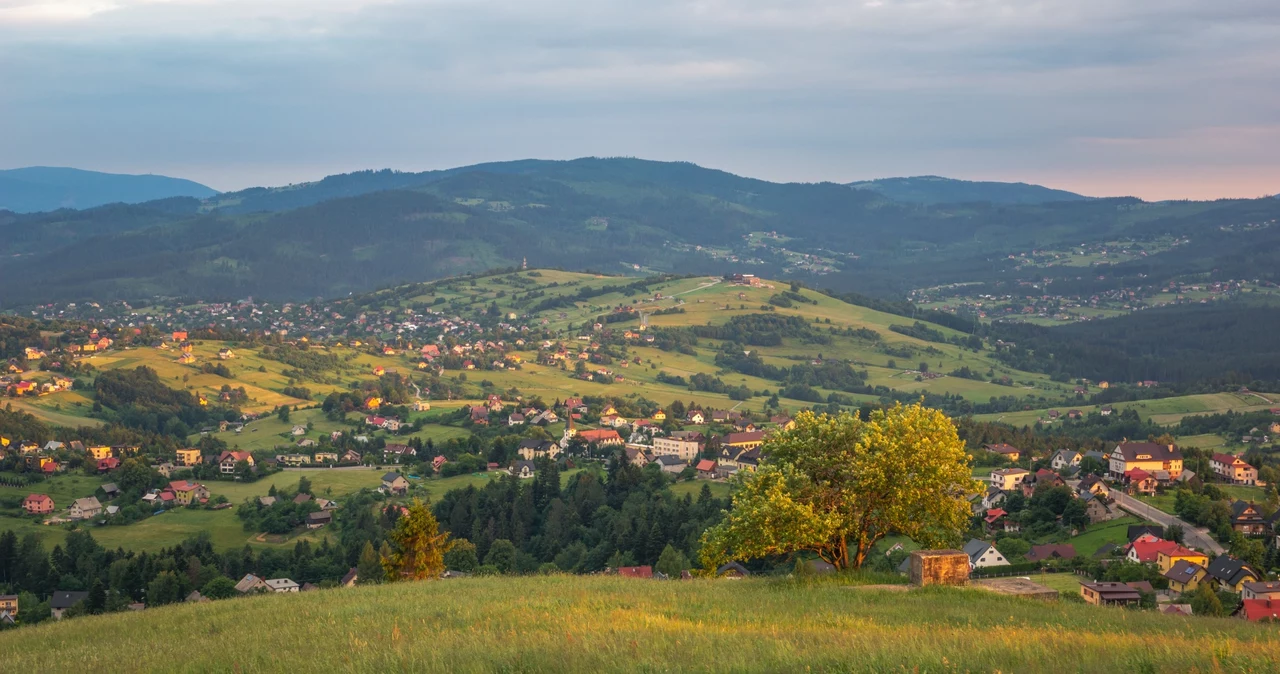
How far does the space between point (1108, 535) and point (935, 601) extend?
40.7 m

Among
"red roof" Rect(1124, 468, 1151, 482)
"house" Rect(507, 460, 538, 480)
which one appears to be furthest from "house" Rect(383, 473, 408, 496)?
"red roof" Rect(1124, 468, 1151, 482)

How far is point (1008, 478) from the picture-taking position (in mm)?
72500

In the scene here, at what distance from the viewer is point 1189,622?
17.6 meters

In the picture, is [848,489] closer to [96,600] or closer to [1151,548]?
[1151,548]

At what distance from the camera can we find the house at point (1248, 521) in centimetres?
5325

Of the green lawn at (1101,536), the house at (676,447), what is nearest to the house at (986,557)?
the green lawn at (1101,536)

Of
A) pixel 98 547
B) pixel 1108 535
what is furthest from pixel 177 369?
pixel 1108 535

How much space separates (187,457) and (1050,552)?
7662cm

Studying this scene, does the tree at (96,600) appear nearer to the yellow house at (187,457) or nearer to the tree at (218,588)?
the tree at (218,588)

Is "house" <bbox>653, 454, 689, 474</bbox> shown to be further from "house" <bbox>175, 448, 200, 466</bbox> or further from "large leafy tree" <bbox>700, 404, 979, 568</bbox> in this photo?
"large leafy tree" <bbox>700, 404, 979, 568</bbox>

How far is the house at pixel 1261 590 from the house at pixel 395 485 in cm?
5982

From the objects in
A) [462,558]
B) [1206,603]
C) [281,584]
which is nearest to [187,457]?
[281,584]

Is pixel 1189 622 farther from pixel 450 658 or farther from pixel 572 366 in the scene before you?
pixel 572 366

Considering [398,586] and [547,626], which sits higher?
[547,626]
